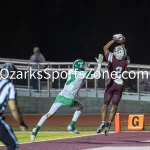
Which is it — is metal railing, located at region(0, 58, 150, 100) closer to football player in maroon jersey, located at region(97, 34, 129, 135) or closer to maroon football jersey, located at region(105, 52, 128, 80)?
football player in maroon jersey, located at region(97, 34, 129, 135)

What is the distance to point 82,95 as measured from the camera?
2480cm

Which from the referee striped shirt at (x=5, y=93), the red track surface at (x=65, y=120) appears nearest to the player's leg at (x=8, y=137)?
the referee striped shirt at (x=5, y=93)

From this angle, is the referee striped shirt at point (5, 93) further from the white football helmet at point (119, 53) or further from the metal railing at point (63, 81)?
the metal railing at point (63, 81)

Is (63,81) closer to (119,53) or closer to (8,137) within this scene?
(119,53)

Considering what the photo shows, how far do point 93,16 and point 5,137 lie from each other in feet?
73.8

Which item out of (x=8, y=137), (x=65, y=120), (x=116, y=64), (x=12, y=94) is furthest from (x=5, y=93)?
(x=65, y=120)

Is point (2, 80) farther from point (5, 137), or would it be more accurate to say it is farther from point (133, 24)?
point (133, 24)

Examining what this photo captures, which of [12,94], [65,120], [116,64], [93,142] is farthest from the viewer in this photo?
[65,120]

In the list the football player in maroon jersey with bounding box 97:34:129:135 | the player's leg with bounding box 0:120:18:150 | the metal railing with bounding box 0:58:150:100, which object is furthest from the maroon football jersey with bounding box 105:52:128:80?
the metal railing with bounding box 0:58:150:100

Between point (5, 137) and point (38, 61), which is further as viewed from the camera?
point (38, 61)

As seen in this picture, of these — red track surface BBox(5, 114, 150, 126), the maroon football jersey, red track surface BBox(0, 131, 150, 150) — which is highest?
the maroon football jersey

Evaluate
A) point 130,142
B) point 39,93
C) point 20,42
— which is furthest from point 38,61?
point 130,142

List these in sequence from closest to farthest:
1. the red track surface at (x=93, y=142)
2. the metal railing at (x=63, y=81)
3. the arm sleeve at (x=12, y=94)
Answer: the arm sleeve at (x=12, y=94)
the red track surface at (x=93, y=142)
the metal railing at (x=63, y=81)

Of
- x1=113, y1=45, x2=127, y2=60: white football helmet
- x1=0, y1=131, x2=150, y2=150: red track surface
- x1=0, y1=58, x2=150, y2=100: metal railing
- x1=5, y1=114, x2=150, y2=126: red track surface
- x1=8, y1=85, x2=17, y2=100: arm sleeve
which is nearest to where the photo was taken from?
x1=8, y1=85, x2=17, y2=100: arm sleeve
